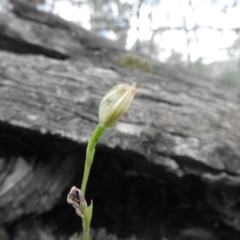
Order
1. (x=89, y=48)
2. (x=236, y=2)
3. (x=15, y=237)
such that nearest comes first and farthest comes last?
1. (x=15, y=237)
2. (x=89, y=48)
3. (x=236, y=2)

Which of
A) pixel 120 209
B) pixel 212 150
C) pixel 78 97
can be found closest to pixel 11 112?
pixel 78 97

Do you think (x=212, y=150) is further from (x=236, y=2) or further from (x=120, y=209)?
(x=236, y=2)

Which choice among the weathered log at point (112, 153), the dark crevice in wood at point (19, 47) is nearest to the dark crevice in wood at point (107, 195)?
the weathered log at point (112, 153)

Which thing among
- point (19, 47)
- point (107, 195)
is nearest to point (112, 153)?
point (107, 195)

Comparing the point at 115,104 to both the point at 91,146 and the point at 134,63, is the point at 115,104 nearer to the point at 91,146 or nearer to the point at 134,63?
the point at 91,146

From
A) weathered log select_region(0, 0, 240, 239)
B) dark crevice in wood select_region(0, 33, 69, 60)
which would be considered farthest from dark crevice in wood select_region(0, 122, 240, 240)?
dark crevice in wood select_region(0, 33, 69, 60)
